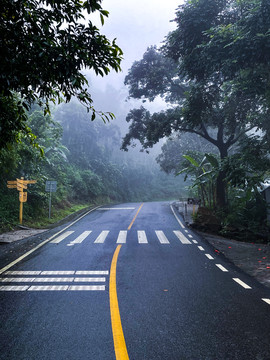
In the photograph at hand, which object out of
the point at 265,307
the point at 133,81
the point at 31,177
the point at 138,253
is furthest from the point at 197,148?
the point at 265,307

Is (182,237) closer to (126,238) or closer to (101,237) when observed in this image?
(126,238)

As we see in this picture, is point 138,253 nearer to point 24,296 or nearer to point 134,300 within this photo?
point 134,300

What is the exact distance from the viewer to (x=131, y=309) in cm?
445

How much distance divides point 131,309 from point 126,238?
285 inches

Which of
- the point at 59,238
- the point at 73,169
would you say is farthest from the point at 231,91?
the point at 73,169

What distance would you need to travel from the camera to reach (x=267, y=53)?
988 cm

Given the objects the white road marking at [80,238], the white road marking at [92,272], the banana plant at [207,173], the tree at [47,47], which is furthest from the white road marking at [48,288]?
the banana plant at [207,173]

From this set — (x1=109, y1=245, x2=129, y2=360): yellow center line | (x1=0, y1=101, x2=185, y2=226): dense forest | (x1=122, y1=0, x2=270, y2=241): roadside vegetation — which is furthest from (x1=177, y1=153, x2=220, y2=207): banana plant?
(x1=109, y1=245, x2=129, y2=360): yellow center line

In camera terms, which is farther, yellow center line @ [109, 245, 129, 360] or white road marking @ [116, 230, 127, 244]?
white road marking @ [116, 230, 127, 244]

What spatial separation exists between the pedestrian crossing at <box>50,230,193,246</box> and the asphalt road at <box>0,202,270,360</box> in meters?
2.45

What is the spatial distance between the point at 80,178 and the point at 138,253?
85.1 feet

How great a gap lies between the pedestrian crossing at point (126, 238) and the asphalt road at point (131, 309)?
2453mm

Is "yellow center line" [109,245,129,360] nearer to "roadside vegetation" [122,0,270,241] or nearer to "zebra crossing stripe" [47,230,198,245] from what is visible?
"zebra crossing stripe" [47,230,198,245]

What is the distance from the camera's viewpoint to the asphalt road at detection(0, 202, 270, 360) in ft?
10.7
